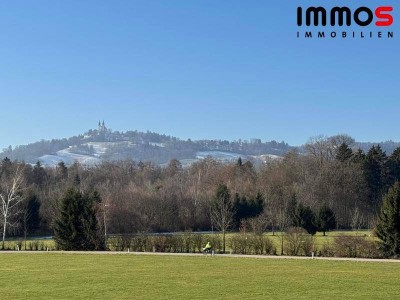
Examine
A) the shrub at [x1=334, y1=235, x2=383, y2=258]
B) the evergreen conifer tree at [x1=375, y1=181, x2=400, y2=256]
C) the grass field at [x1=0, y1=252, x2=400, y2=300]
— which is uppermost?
the evergreen conifer tree at [x1=375, y1=181, x2=400, y2=256]

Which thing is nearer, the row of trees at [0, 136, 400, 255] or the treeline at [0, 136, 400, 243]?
the row of trees at [0, 136, 400, 255]

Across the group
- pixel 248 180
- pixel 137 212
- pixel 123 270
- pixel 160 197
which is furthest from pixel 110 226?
pixel 123 270

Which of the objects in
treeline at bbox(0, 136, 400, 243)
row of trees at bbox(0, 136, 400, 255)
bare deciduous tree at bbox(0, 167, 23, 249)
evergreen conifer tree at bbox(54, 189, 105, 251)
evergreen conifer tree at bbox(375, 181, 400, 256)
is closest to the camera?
evergreen conifer tree at bbox(375, 181, 400, 256)

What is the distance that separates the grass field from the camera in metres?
22.1

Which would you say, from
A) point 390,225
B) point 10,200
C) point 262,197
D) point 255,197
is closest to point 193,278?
point 390,225

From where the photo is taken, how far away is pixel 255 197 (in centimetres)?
8462

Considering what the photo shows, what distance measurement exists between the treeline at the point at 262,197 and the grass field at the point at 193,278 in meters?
30.6

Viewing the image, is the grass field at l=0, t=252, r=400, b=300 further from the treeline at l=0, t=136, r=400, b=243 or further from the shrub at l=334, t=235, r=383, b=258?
the treeline at l=0, t=136, r=400, b=243

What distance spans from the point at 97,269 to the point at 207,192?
62.3 metres

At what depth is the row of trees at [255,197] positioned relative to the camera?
71188mm

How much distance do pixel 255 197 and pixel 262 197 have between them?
1559 mm

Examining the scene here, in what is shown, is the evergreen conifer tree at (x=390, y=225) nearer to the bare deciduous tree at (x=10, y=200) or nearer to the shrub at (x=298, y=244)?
the shrub at (x=298, y=244)

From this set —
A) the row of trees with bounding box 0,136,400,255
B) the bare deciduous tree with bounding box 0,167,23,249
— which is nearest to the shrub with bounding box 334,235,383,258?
the row of trees with bounding box 0,136,400,255

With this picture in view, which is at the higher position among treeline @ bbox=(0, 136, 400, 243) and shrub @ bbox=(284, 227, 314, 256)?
treeline @ bbox=(0, 136, 400, 243)
